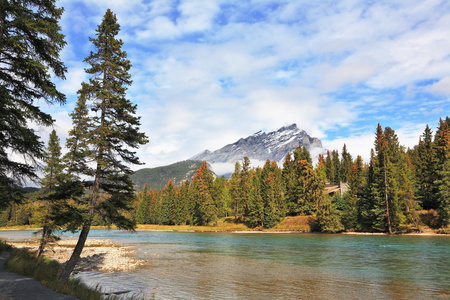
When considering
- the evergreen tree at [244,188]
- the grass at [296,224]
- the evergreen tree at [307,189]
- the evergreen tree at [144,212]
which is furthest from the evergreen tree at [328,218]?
the evergreen tree at [144,212]

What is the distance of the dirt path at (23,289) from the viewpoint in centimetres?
932

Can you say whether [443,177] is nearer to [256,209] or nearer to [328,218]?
[328,218]

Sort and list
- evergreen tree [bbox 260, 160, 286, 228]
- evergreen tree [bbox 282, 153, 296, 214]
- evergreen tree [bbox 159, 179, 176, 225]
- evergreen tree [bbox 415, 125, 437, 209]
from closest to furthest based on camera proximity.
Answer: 1. evergreen tree [bbox 415, 125, 437, 209]
2. evergreen tree [bbox 260, 160, 286, 228]
3. evergreen tree [bbox 282, 153, 296, 214]
4. evergreen tree [bbox 159, 179, 176, 225]

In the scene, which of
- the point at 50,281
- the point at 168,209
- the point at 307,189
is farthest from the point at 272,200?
the point at 50,281

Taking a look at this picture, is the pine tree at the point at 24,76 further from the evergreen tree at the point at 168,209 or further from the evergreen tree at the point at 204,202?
the evergreen tree at the point at 168,209

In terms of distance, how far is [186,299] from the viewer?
1541cm

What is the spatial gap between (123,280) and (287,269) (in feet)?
44.9

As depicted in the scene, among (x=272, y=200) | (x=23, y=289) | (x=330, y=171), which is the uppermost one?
(x=330, y=171)

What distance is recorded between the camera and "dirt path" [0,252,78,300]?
30.6 feet

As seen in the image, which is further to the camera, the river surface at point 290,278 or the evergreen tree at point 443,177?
the evergreen tree at point 443,177

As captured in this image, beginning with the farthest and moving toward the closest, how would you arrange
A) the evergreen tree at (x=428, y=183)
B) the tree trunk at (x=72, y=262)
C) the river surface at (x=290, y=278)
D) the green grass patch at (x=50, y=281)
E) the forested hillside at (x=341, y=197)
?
the evergreen tree at (x=428, y=183) → the forested hillside at (x=341, y=197) → the river surface at (x=290, y=278) → the tree trunk at (x=72, y=262) → the green grass patch at (x=50, y=281)

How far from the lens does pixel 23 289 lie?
1012 centimetres

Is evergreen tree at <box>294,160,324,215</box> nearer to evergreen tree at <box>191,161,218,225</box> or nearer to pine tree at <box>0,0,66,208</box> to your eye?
evergreen tree at <box>191,161,218,225</box>

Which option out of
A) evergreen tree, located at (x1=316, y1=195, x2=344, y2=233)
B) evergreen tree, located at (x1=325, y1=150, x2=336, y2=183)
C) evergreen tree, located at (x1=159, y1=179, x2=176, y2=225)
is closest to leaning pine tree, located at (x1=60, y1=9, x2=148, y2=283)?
evergreen tree, located at (x1=316, y1=195, x2=344, y2=233)
